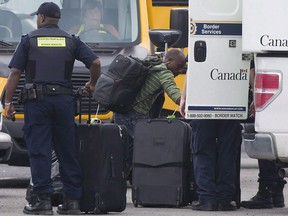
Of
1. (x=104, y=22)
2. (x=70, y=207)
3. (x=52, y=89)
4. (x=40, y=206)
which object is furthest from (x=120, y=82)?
Result: (x=104, y=22)

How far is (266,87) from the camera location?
11.4 meters

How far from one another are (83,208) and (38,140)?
724 millimetres

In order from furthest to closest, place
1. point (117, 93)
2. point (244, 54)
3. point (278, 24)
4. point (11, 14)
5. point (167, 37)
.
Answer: point (11, 14) → point (167, 37) → point (117, 93) → point (244, 54) → point (278, 24)

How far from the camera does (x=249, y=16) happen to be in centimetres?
1140

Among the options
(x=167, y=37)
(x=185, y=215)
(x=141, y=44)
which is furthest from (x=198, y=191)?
(x=141, y=44)

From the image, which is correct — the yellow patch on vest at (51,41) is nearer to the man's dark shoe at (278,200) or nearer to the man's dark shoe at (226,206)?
the man's dark shoe at (226,206)

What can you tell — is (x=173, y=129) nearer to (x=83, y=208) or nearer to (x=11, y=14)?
(x=83, y=208)

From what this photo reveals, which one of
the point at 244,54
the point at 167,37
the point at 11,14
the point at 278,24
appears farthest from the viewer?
the point at 11,14

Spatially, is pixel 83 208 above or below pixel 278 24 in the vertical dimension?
below

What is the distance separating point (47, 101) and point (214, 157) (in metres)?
1.69

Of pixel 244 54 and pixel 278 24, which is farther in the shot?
pixel 244 54

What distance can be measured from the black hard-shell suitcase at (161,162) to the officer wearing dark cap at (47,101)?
0.99 metres

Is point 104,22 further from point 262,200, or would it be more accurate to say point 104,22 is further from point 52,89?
point 52,89

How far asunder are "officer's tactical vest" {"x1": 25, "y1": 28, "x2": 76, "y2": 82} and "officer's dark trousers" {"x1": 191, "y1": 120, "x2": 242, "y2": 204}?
140 centimetres
